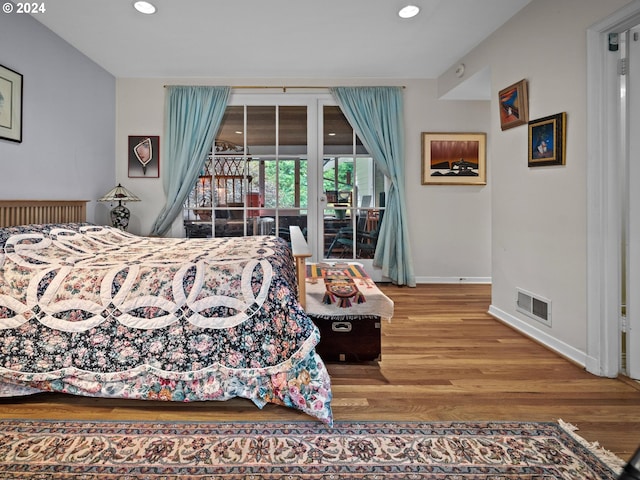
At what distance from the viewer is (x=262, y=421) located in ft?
5.34

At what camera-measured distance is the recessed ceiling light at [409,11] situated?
2823 mm

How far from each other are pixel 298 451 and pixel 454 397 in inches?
33.0

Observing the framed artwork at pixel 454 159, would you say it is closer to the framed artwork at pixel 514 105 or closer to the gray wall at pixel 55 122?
the framed artwork at pixel 514 105

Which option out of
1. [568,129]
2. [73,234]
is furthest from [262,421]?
[568,129]

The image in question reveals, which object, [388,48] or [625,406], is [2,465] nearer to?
[625,406]

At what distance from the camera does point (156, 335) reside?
172cm

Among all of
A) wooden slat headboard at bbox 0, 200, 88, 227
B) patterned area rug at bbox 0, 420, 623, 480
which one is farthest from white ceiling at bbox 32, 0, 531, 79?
patterned area rug at bbox 0, 420, 623, 480

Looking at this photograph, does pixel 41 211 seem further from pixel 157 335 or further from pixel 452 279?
pixel 452 279

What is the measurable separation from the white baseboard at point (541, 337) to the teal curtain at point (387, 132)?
50.0 inches

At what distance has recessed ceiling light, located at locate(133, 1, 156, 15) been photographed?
108 inches

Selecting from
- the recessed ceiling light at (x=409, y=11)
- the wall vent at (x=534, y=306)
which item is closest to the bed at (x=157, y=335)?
the wall vent at (x=534, y=306)

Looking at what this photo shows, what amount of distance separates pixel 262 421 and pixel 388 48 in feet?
10.9

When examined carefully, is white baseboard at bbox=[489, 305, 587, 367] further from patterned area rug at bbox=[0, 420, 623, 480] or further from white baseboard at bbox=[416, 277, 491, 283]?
white baseboard at bbox=[416, 277, 491, 283]

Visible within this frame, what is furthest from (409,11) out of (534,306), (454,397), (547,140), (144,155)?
(144,155)
